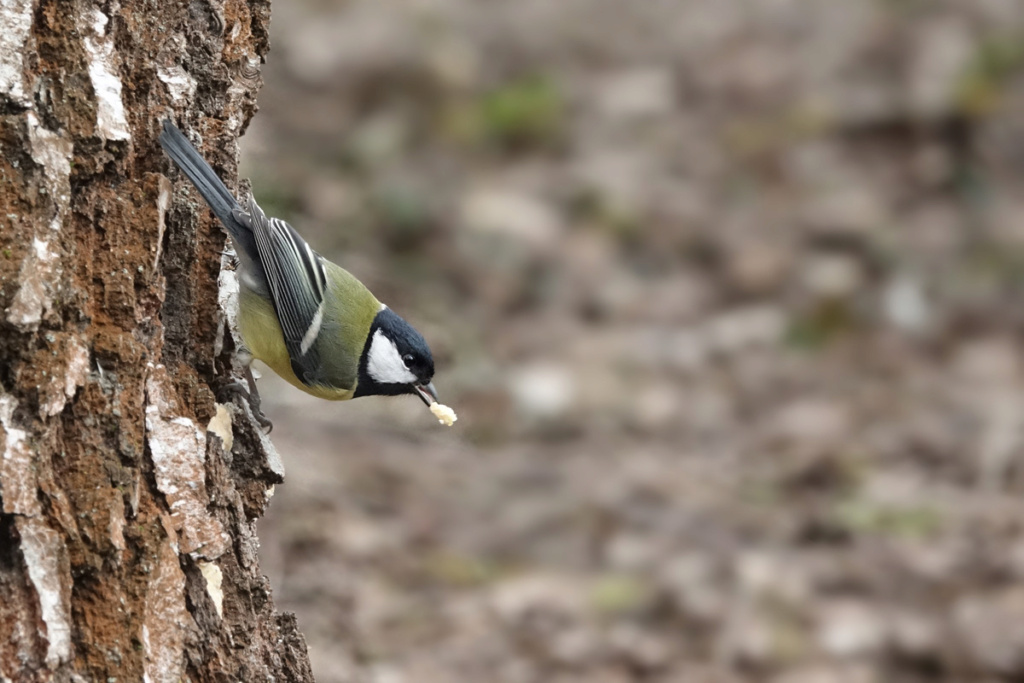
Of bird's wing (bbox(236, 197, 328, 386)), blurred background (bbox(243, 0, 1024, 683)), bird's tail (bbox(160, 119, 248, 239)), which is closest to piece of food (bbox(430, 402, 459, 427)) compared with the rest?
blurred background (bbox(243, 0, 1024, 683))

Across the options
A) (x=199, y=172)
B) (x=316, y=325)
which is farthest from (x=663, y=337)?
(x=199, y=172)

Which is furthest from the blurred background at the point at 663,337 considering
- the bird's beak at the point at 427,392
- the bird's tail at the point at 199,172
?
the bird's tail at the point at 199,172

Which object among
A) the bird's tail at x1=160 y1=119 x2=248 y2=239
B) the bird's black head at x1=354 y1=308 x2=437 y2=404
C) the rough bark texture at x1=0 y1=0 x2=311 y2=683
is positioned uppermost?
the bird's black head at x1=354 y1=308 x2=437 y2=404

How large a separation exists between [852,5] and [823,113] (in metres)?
0.77

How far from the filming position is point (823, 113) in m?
5.52

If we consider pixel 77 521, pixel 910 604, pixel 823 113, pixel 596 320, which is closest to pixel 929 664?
pixel 910 604

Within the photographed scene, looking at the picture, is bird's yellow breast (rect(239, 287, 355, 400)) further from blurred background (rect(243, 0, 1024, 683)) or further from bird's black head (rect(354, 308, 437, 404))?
blurred background (rect(243, 0, 1024, 683))

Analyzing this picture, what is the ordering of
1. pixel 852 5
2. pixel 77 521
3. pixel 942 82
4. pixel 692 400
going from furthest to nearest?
pixel 852 5 < pixel 942 82 < pixel 692 400 < pixel 77 521

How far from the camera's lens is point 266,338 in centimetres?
248

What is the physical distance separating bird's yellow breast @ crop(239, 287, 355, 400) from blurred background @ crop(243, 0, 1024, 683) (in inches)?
11.2

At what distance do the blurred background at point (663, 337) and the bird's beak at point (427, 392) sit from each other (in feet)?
0.33

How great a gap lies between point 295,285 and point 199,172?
673mm

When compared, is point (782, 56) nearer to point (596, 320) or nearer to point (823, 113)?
point (823, 113)

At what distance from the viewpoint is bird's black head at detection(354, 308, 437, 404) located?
2666 mm
